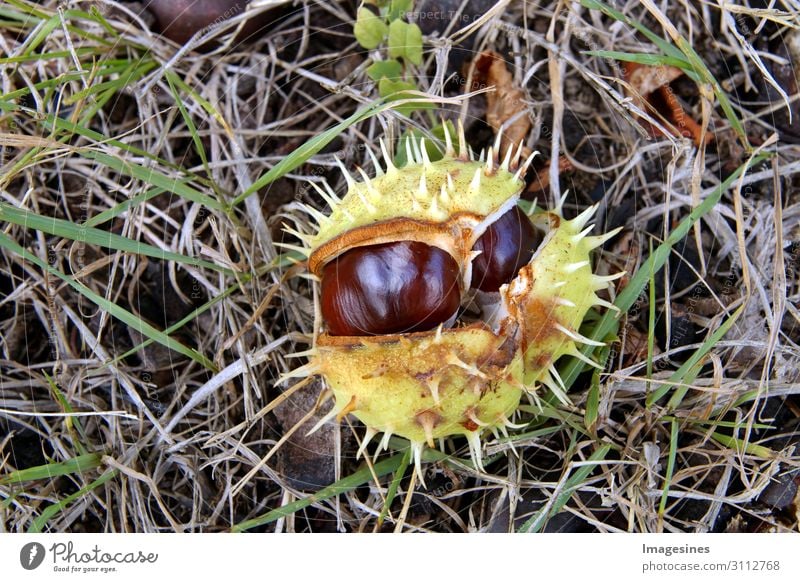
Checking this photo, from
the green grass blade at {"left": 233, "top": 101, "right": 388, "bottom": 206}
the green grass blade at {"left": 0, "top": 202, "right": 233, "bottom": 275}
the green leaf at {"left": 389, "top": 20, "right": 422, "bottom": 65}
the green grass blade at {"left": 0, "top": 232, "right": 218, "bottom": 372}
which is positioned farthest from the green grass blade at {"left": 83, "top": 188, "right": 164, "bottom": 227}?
the green leaf at {"left": 389, "top": 20, "right": 422, "bottom": 65}

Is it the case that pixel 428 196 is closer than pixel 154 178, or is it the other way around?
pixel 428 196

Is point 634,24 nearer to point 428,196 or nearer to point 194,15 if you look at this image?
point 428,196

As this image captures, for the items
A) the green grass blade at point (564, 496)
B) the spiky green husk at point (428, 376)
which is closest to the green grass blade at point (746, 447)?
the green grass blade at point (564, 496)

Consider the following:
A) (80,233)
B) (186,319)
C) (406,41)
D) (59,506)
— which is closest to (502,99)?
(406,41)

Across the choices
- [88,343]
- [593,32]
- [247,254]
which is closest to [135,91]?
[247,254]

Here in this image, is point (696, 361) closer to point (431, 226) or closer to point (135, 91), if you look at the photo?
point (431, 226)

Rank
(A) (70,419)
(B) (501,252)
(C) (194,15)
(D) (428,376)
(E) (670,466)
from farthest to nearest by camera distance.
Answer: (C) (194,15), (A) (70,419), (E) (670,466), (B) (501,252), (D) (428,376)

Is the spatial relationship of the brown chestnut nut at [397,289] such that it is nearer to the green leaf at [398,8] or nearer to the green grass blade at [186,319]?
the green grass blade at [186,319]
